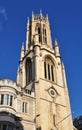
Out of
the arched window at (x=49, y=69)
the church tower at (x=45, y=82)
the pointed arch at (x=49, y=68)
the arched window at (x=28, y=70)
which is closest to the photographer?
the church tower at (x=45, y=82)

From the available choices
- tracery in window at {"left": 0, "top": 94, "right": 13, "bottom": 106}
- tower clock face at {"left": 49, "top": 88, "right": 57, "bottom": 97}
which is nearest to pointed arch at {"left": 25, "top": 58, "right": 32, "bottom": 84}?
tower clock face at {"left": 49, "top": 88, "right": 57, "bottom": 97}

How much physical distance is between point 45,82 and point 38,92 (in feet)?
16.8

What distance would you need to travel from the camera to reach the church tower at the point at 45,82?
162 feet

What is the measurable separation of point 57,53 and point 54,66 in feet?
17.7

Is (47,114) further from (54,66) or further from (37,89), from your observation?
(54,66)

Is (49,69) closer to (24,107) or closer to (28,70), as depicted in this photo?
(28,70)

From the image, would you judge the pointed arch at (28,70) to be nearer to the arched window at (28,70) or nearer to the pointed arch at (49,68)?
the arched window at (28,70)

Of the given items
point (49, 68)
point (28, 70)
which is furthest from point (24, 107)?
point (49, 68)

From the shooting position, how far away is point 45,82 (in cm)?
5578

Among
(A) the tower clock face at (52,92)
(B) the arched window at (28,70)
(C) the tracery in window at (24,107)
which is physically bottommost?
(C) the tracery in window at (24,107)

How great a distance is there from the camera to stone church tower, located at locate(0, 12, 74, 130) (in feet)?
146

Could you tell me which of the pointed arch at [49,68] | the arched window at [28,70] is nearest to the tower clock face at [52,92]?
the pointed arch at [49,68]

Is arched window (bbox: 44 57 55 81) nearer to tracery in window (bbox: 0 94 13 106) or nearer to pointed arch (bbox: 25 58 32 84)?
pointed arch (bbox: 25 58 32 84)

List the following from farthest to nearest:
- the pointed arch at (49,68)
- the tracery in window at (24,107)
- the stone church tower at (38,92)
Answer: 1. the pointed arch at (49,68)
2. the tracery in window at (24,107)
3. the stone church tower at (38,92)
